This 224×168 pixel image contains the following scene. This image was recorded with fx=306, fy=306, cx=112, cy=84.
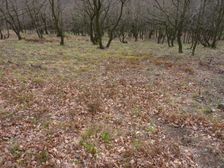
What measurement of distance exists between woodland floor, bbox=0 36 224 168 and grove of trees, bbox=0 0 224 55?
53.0ft

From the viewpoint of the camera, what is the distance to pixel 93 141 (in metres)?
10.2

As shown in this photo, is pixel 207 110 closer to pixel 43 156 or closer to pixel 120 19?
pixel 43 156

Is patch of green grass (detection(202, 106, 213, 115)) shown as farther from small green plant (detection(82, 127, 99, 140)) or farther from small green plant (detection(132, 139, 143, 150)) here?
small green plant (detection(82, 127, 99, 140))

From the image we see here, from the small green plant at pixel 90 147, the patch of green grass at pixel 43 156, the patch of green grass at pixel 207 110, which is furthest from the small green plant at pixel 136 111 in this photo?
the patch of green grass at pixel 43 156

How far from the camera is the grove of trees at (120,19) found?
39.0 m

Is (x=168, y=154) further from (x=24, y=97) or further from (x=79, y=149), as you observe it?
(x=24, y=97)

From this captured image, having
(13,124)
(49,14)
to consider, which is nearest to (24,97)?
(13,124)

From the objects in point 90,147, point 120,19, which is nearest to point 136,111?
point 90,147

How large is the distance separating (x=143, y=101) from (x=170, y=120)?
2.41 metres

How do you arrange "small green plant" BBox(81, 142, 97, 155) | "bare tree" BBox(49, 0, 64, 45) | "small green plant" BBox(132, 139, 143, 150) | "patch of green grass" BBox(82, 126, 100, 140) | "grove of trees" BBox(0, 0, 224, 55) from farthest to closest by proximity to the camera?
"grove of trees" BBox(0, 0, 224, 55), "bare tree" BBox(49, 0, 64, 45), "patch of green grass" BBox(82, 126, 100, 140), "small green plant" BBox(132, 139, 143, 150), "small green plant" BBox(81, 142, 97, 155)

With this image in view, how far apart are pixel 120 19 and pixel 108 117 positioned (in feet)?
143

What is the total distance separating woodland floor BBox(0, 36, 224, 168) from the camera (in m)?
9.34

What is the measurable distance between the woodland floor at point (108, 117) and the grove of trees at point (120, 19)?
16160 mm

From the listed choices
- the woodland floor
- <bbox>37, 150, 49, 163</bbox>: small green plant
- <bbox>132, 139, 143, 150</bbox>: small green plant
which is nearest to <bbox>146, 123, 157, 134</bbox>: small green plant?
the woodland floor
